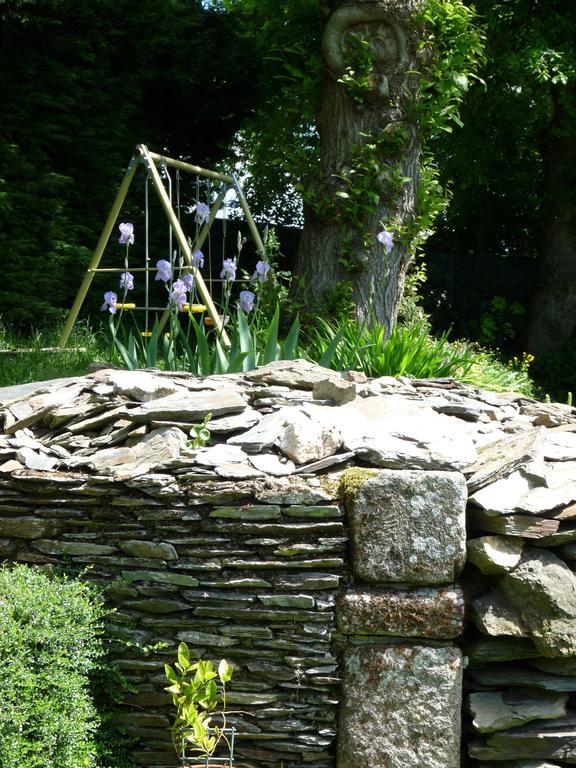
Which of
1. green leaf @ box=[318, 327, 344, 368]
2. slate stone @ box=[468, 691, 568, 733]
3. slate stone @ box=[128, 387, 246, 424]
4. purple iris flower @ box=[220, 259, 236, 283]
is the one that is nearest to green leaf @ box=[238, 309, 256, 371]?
purple iris flower @ box=[220, 259, 236, 283]

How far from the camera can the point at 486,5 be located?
957cm

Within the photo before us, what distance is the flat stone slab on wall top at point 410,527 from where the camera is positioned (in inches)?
113

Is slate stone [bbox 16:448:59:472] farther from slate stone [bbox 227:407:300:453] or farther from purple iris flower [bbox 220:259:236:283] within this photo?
purple iris flower [bbox 220:259:236:283]

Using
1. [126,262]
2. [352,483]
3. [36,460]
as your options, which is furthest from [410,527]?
[126,262]

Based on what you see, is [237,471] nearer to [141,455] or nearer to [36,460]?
[141,455]

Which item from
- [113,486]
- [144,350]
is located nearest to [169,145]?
[144,350]

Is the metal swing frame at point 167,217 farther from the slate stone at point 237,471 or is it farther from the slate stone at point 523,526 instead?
the slate stone at point 523,526

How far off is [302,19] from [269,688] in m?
5.47

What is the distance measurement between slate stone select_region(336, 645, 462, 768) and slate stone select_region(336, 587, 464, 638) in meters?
0.06

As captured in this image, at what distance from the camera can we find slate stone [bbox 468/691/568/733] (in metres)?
2.91

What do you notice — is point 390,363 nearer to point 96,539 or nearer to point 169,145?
point 96,539

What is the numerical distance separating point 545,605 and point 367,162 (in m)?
3.81

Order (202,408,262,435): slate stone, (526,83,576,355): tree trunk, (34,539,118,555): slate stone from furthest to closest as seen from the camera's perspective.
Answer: (526,83,576,355): tree trunk < (202,408,262,435): slate stone < (34,539,118,555): slate stone

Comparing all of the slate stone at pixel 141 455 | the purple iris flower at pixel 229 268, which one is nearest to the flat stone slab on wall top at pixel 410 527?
the slate stone at pixel 141 455
